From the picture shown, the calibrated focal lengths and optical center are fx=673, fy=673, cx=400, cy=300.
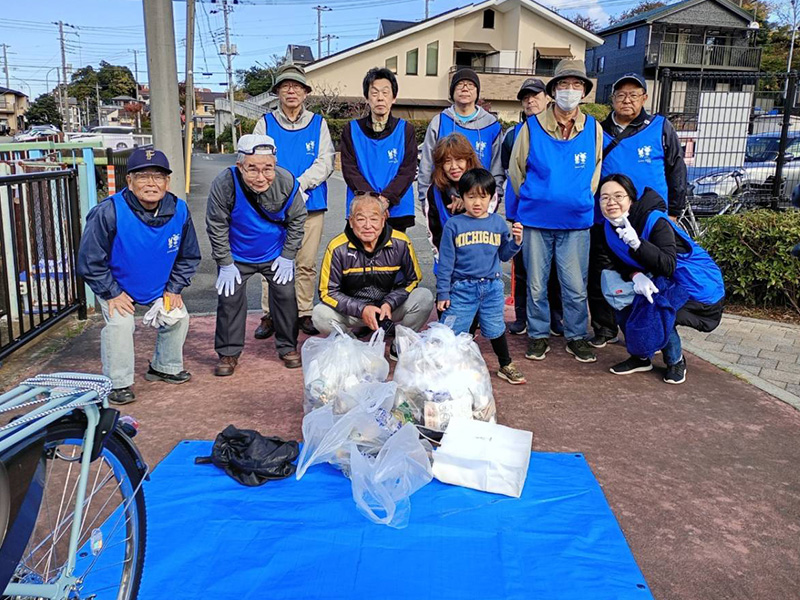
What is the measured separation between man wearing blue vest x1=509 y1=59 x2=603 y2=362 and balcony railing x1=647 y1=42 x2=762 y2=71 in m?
34.8

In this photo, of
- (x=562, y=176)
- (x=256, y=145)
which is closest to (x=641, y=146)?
(x=562, y=176)

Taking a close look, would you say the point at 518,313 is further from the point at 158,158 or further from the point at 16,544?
the point at 16,544

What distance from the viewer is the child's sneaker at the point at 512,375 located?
4.44 metres

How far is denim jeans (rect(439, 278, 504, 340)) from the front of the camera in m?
4.42

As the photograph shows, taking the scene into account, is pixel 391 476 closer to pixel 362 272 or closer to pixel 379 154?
pixel 362 272

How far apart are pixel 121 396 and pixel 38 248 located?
2.15 m

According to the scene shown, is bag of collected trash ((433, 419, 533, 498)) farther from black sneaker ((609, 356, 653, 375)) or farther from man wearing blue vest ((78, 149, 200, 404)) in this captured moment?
man wearing blue vest ((78, 149, 200, 404))

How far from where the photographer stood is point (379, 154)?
17.2 feet

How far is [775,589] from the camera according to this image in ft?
8.10

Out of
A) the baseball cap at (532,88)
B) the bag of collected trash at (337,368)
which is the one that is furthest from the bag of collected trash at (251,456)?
the baseball cap at (532,88)

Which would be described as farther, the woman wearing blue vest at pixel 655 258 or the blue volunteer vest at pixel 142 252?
the woman wearing blue vest at pixel 655 258

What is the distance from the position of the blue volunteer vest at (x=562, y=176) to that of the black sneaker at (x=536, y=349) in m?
0.86

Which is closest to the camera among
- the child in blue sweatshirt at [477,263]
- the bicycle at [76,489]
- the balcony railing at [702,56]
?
the bicycle at [76,489]

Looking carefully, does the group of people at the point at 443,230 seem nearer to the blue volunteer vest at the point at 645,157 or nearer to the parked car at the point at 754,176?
the blue volunteer vest at the point at 645,157
